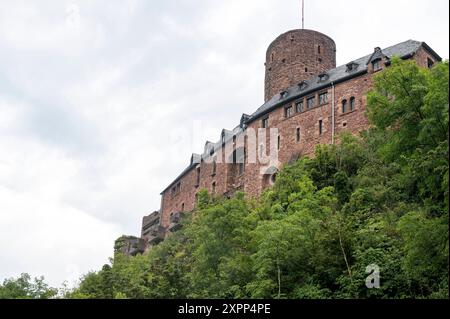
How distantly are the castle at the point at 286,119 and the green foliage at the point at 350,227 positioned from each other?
6115 millimetres

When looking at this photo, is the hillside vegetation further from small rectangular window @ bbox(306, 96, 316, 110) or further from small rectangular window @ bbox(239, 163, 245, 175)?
small rectangular window @ bbox(239, 163, 245, 175)

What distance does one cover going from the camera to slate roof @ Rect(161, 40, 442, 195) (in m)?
41.7

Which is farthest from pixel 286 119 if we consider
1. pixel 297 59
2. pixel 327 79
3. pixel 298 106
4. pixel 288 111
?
pixel 297 59

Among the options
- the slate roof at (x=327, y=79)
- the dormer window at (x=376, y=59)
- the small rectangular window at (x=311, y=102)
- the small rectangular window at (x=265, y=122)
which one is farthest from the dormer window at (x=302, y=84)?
the dormer window at (x=376, y=59)

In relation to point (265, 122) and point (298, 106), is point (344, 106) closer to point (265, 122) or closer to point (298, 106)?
point (298, 106)

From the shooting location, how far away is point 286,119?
4531 centimetres

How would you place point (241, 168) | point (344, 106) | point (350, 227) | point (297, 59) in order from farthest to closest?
point (297, 59), point (241, 168), point (344, 106), point (350, 227)

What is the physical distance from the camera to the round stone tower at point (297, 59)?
51219mm

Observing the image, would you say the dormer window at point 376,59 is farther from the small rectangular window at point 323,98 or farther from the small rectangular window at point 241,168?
the small rectangular window at point 241,168

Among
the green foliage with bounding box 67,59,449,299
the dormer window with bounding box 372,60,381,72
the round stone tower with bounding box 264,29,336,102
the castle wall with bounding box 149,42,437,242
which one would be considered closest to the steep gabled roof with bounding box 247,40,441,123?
the castle wall with bounding box 149,42,437,242

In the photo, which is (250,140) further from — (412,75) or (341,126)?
(412,75)

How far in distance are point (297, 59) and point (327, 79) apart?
7.42m
